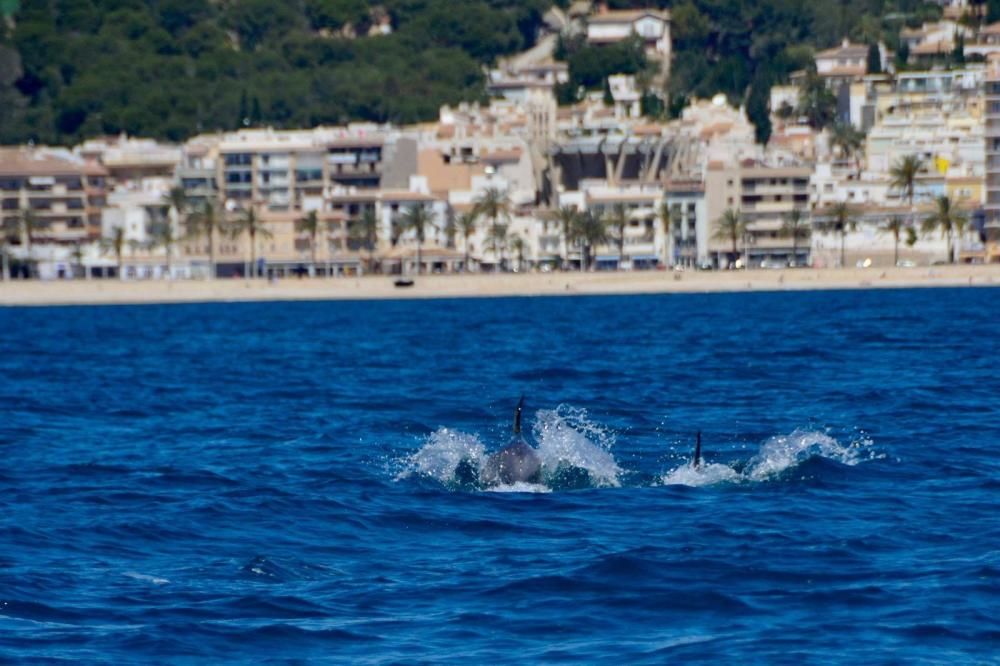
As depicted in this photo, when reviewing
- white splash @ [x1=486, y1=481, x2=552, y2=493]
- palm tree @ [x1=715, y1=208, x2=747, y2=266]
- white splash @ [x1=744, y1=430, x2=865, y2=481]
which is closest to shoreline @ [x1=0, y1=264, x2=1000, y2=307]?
palm tree @ [x1=715, y1=208, x2=747, y2=266]

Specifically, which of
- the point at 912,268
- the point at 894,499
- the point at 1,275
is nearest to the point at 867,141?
the point at 912,268

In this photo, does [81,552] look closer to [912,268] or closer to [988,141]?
[912,268]

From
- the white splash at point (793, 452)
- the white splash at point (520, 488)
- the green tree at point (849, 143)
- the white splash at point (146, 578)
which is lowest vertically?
the white splash at point (146, 578)

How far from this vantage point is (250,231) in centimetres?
16250

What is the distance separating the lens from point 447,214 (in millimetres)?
171375

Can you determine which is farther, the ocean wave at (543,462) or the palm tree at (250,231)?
the palm tree at (250,231)

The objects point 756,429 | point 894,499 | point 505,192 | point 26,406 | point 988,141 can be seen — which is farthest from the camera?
point 505,192

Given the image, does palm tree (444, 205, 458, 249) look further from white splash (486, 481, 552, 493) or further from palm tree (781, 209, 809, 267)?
white splash (486, 481, 552, 493)

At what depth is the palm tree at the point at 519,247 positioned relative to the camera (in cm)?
16475

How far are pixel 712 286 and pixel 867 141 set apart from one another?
5379 cm

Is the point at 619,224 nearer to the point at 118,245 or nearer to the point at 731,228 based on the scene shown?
the point at 731,228

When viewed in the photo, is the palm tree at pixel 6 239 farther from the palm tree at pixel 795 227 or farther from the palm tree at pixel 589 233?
the palm tree at pixel 795 227

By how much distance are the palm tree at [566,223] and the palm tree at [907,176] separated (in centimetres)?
2335

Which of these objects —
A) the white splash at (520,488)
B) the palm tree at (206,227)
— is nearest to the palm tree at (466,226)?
the palm tree at (206,227)
